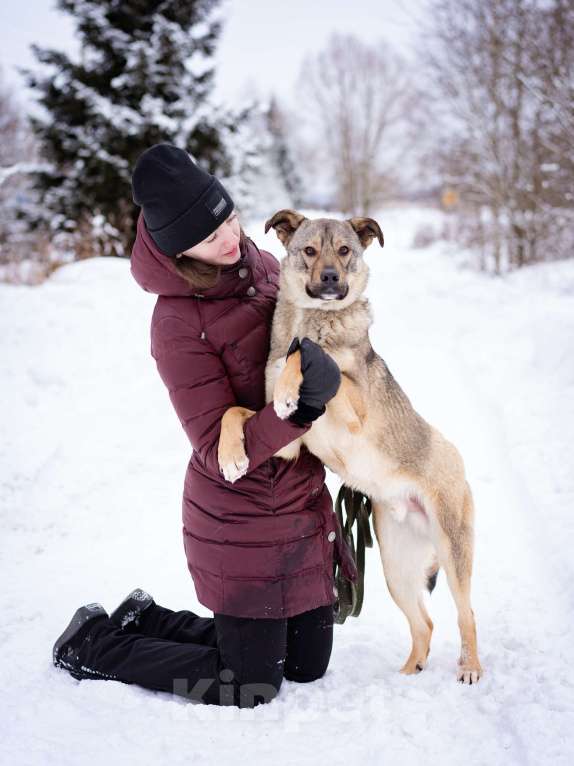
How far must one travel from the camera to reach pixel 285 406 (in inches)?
84.4

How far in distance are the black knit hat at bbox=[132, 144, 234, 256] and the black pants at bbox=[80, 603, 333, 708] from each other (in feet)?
5.23

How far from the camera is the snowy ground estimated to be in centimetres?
205

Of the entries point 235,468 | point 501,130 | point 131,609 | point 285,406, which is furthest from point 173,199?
point 501,130

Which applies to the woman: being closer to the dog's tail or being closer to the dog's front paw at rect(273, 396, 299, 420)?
the dog's front paw at rect(273, 396, 299, 420)

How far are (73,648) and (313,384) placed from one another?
5.04 ft

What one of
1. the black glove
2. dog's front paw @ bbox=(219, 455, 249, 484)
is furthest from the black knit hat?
dog's front paw @ bbox=(219, 455, 249, 484)

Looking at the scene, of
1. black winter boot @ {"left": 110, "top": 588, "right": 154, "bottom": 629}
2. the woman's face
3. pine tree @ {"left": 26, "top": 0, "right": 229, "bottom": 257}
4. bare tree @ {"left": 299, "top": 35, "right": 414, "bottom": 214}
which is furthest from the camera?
bare tree @ {"left": 299, "top": 35, "right": 414, "bottom": 214}

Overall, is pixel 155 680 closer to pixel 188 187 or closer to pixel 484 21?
pixel 188 187

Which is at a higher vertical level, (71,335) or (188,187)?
(188,187)

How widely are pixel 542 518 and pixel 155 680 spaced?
263cm

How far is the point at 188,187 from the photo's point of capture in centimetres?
230

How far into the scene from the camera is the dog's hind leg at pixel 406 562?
2.74 metres

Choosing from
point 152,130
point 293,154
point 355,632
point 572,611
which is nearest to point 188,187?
point 355,632

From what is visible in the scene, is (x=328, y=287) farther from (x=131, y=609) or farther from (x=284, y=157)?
(x=284, y=157)
